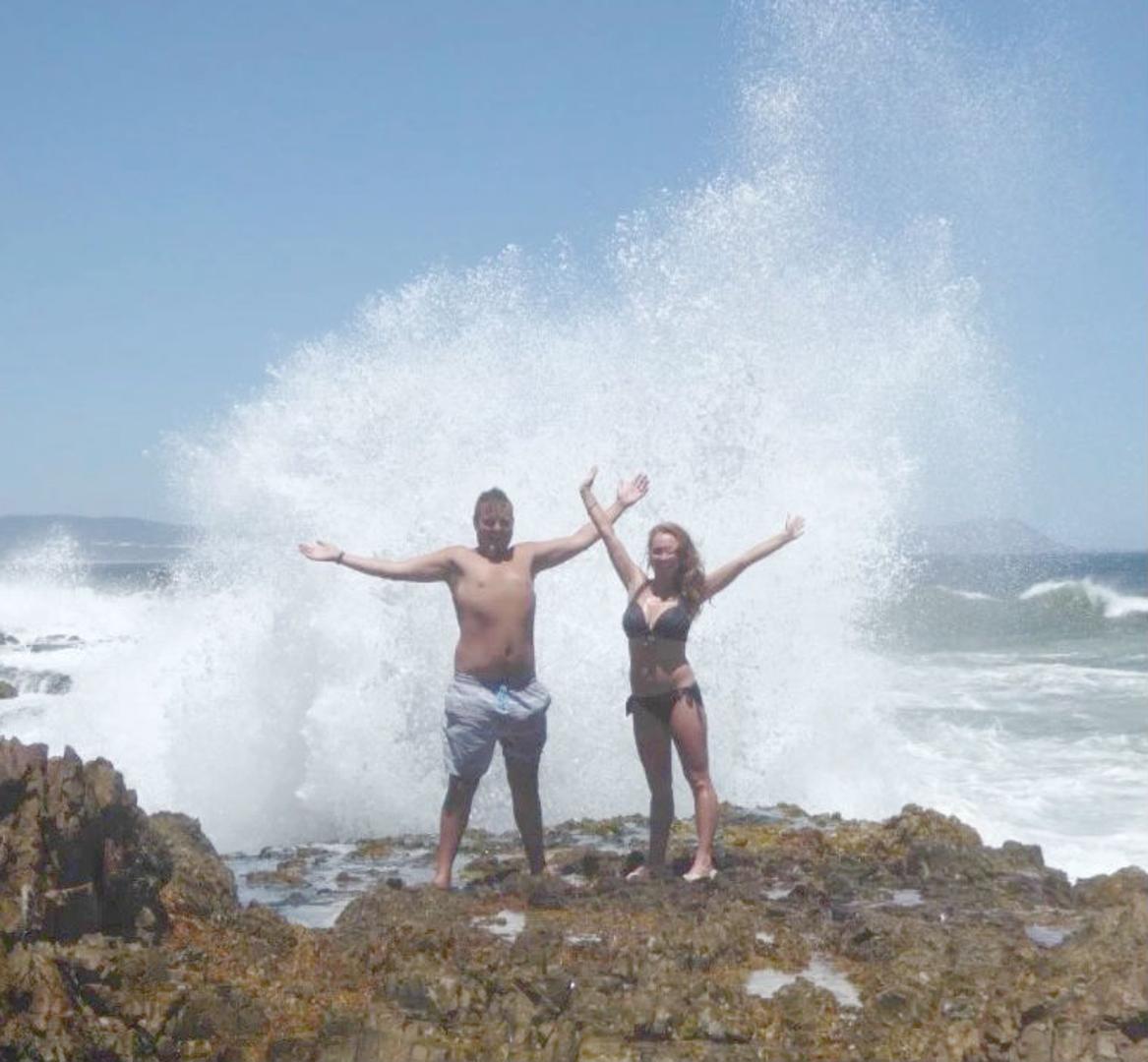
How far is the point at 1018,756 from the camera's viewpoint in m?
14.3

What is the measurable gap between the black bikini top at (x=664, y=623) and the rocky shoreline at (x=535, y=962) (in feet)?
3.83

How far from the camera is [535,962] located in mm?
4848

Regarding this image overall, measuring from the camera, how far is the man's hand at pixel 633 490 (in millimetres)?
6762

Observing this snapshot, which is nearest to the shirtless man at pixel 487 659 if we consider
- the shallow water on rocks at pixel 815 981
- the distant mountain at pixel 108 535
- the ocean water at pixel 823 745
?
the shallow water on rocks at pixel 815 981

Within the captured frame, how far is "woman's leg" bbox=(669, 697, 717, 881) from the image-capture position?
645 cm

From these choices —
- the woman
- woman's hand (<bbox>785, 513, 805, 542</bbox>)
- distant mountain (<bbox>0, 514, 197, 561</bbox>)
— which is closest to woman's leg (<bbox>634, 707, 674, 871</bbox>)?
the woman

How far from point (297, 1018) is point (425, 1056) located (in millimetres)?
583

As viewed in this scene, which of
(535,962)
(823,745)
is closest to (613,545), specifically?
(535,962)

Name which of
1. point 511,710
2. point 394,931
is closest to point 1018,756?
point 511,710

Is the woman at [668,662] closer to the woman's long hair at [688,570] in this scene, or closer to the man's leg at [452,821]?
the woman's long hair at [688,570]

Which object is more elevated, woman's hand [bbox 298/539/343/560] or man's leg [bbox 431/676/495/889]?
woman's hand [bbox 298/539/343/560]

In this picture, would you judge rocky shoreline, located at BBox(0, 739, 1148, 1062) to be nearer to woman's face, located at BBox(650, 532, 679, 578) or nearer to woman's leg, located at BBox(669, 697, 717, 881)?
woman's leg, located at BBox(669, 697, 717, 881)

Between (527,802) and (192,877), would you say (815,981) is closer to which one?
(527,802)

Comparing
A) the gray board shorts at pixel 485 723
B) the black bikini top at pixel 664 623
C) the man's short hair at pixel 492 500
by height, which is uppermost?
the man's short hair at pixel 492 500
